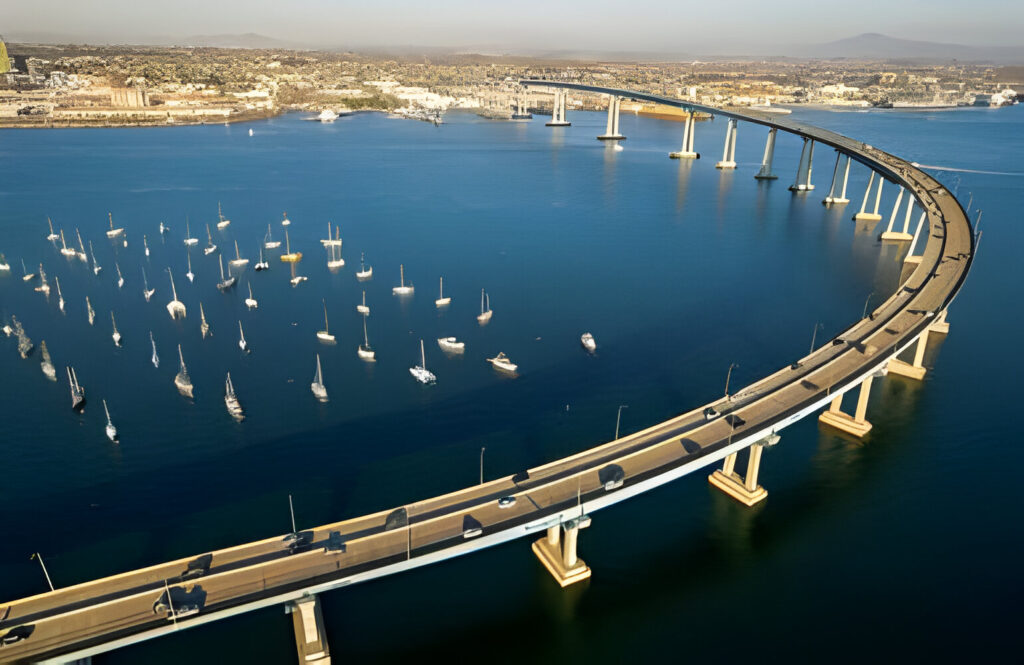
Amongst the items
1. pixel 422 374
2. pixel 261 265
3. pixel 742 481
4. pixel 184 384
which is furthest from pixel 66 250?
pixel 742 481

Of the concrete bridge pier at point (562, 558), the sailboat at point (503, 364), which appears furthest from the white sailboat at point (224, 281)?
the concrete bridge pier at point (562, 558)

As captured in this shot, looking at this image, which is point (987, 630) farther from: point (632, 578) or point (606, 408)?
point (606, 408)

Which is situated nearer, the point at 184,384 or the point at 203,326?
the point at 184,384

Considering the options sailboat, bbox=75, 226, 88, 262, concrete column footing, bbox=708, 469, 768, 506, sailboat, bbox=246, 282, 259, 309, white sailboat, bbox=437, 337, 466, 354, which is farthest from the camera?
sailboat, bbox=75, 226, 88, 262

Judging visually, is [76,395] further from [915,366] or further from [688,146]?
[688,146]

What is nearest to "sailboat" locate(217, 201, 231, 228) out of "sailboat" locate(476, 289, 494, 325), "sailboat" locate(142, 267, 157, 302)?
"sailboat" locate(142, 267, 157, 302)

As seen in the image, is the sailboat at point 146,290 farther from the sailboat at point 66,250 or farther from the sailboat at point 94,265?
the sailboat at point 66,250

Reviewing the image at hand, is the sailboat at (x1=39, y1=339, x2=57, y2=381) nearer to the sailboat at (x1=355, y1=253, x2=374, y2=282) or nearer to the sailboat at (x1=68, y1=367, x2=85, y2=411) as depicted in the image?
the sailboat at (x1=68, y1=367, x2=85, y2=411)
